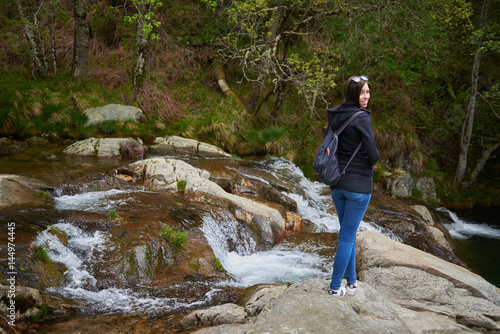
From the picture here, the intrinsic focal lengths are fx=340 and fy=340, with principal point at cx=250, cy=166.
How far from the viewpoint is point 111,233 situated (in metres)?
5.51

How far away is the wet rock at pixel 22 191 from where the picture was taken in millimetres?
5949

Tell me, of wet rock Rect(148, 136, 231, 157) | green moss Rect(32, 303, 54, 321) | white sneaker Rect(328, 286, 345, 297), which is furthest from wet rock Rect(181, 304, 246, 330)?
wet rock Rect(148, 136, 231, 157)

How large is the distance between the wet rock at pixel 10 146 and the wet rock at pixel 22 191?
3.45m

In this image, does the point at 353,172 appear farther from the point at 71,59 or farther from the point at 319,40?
the point at 319,40

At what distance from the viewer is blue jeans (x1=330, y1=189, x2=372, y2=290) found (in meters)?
3.35

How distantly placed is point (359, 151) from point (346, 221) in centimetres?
72

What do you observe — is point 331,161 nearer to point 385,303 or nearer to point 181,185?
point 385,303

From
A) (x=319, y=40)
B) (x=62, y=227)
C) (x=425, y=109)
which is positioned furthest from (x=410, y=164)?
(x=62, y=227)

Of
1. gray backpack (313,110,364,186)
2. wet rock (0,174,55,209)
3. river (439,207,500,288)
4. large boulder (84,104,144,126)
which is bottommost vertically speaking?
river (439,207,500,288)

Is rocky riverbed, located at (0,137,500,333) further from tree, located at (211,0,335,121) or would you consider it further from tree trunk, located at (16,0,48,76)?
tree trunk, located at (16,0,48,76)

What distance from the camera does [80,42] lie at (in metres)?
12.8

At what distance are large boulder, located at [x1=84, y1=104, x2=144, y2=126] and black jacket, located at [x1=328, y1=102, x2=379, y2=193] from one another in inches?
412

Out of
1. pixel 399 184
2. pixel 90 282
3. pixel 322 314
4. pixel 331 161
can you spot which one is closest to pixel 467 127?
pixel 399 184

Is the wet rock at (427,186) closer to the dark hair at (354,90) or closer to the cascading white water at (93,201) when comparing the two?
the cascading white water at (93,201)
